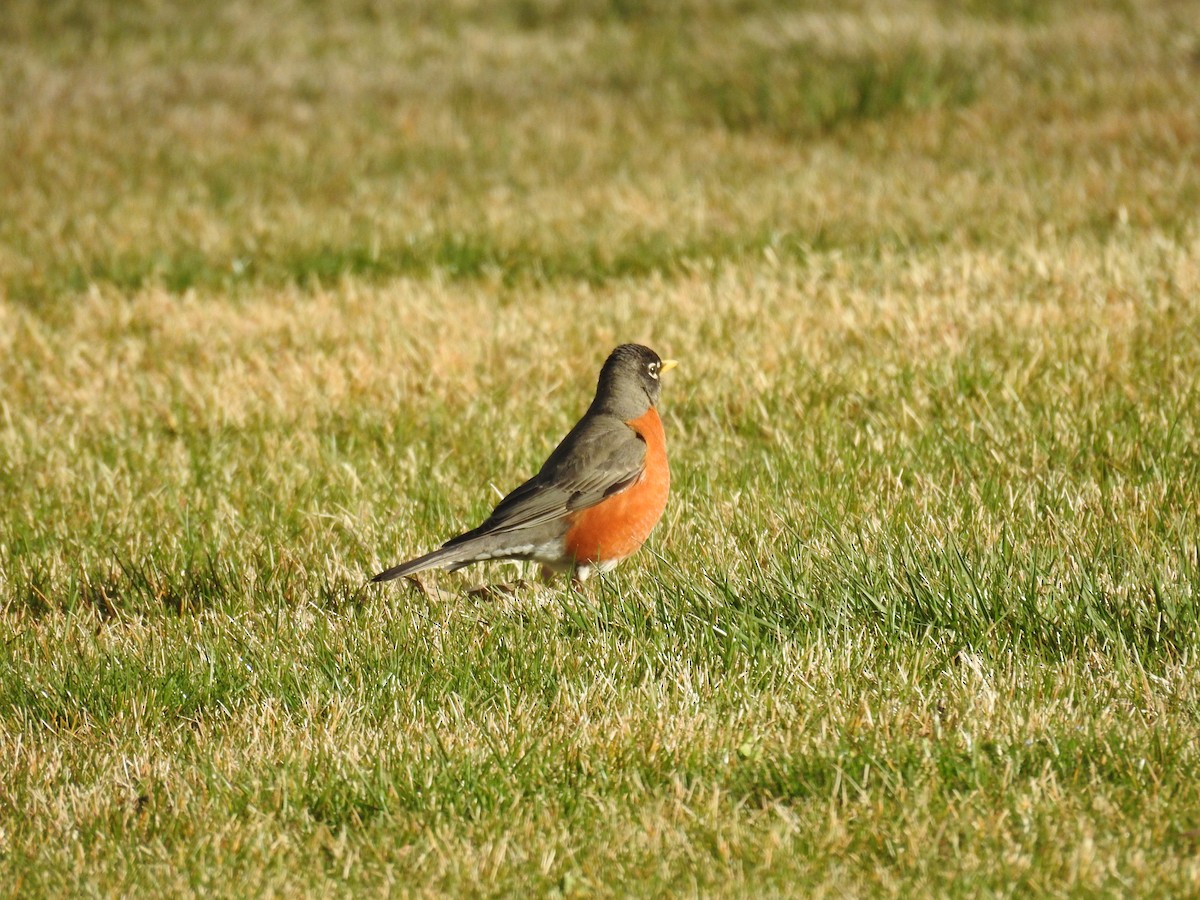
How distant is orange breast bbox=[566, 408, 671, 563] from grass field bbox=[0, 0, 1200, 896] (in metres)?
0.11

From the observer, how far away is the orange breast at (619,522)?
4.52 metres

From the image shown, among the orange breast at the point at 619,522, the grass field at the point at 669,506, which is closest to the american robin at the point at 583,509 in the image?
the orange breast at the point at 619,522

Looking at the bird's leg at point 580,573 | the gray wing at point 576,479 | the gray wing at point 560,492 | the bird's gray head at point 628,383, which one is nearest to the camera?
the gray wing at point 560,492

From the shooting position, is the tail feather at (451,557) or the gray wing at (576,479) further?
the gray wing at (576,479)

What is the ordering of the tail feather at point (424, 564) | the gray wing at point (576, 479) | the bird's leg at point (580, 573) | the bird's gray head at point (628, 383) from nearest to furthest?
the tail feather at point (424, 564)
the gray wing at point (576, 479)
the bird's leg at point (580, 573)
the bird's gray head at point (628, 383)

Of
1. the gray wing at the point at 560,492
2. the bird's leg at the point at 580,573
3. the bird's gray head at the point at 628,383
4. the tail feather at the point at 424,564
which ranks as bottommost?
the bird's leg at the point at 580,573

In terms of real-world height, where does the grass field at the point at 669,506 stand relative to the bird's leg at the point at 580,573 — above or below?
above

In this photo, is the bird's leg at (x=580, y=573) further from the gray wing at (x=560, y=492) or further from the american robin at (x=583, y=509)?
the gray wing at (x=560, y=492)

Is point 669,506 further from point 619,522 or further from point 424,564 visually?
point 424,564

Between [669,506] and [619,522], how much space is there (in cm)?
65

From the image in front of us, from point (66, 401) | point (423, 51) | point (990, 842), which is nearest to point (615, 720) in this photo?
point (990, 842)

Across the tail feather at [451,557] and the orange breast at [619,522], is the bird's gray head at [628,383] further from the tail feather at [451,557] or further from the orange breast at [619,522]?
the tail feather at [451,557]

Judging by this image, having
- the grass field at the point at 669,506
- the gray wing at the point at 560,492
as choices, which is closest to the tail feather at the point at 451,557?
the gray wing at the point at 560,492

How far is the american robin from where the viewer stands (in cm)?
445
